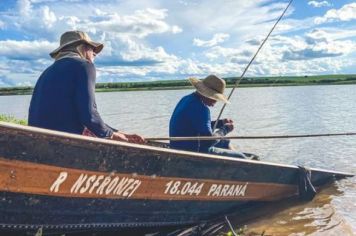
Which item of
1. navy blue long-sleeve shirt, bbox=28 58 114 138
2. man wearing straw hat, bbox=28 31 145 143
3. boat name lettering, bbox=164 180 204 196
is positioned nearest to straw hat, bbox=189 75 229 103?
boat name lettering, bbox=164 180 204 196

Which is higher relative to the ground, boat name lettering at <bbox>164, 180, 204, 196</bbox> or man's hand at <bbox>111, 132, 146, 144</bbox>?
man's hand at <bbox>111, 132, 146, 144</bbox>

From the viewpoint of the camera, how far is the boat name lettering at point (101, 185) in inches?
183

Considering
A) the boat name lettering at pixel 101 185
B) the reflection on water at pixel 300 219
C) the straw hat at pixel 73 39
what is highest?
the straw hat at pixel 73 39

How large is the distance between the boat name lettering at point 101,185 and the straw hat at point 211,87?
89.4 inches

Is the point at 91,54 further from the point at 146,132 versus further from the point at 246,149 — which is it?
the point at 146,132

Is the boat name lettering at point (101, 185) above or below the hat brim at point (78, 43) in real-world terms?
below

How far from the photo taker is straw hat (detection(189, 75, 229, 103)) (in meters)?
7.12

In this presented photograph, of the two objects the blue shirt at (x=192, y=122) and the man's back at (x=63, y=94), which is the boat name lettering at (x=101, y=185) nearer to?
the man's back at (x=63, y=94)

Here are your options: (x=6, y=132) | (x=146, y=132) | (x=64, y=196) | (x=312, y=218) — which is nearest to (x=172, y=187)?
(x=64, y=196)

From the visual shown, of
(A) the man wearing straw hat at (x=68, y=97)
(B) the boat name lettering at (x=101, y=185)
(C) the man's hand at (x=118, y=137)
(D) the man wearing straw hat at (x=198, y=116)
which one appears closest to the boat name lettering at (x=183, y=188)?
(B) the boat name lettering at (x=101, y=185)

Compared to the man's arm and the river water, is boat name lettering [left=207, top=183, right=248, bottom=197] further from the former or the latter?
the man's arm

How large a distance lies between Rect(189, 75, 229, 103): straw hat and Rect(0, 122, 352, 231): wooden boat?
45.7 inches

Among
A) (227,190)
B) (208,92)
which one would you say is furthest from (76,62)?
(227,190)

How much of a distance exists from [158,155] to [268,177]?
9.04 feet
